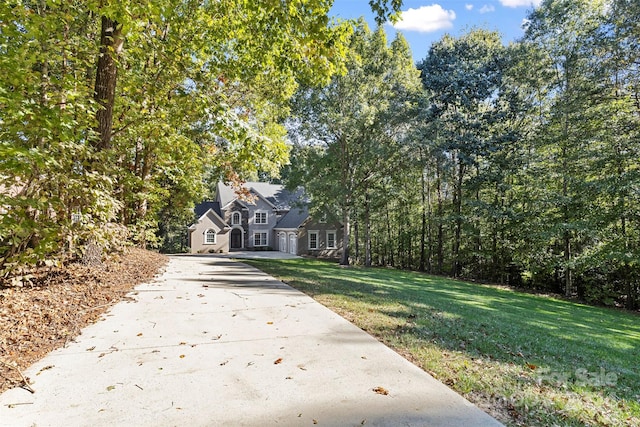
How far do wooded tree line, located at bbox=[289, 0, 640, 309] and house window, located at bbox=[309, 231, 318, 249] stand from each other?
890 centimetres

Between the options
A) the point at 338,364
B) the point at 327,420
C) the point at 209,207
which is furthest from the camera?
the point at 209,207

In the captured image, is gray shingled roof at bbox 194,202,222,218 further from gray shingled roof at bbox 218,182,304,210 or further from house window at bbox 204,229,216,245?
house window at bbox 204,229,216,245

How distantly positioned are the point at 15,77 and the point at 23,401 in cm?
403

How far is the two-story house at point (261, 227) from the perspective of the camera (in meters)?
32.5

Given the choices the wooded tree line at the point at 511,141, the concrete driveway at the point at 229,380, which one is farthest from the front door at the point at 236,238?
the concrete driveway at the point at 229,380

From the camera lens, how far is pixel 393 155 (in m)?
21.6

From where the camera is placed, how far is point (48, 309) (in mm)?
4758

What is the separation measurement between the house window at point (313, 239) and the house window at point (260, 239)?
5.95 m

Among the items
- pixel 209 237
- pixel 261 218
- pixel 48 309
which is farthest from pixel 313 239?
pixel 48 309

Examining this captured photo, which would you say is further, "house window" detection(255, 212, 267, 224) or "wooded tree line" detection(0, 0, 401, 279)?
"house window" detection(255, 212, 267, 224)

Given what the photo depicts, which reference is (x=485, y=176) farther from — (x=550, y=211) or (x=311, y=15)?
(x=311, y=15)

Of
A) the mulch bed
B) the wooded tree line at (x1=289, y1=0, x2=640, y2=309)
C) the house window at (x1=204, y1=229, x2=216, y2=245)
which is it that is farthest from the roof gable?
the mulch bed

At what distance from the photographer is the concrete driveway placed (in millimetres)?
2626

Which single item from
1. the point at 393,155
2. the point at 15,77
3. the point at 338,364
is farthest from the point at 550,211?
the point at 15,77
